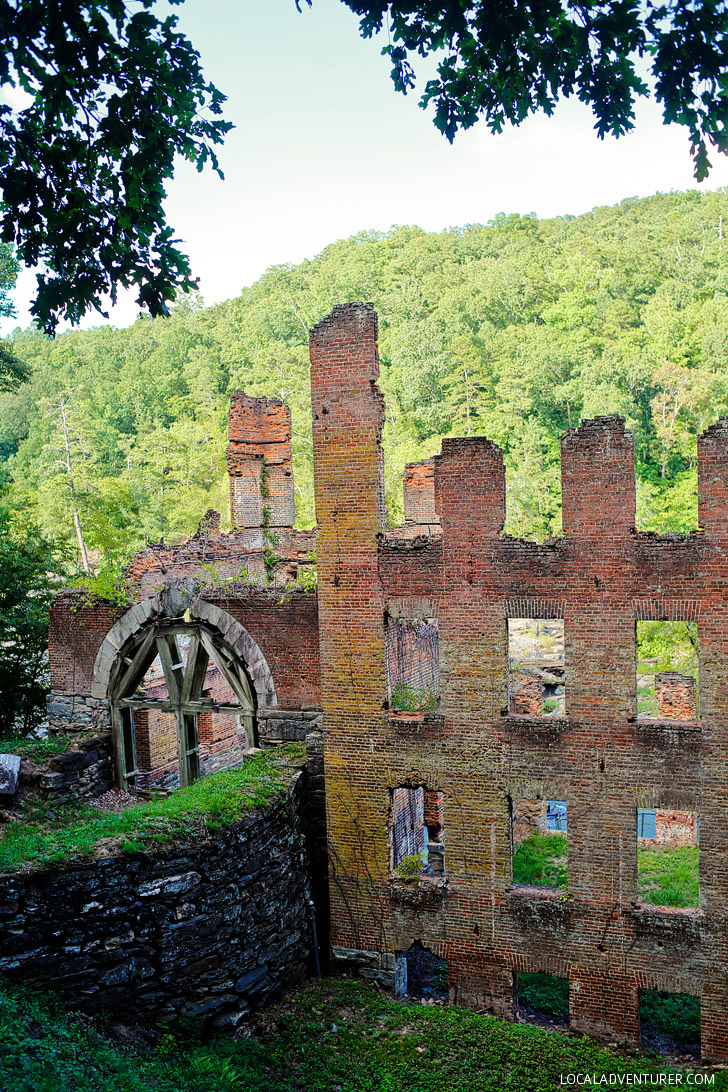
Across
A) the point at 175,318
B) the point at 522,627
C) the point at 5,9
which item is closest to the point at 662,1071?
the point at 5,9

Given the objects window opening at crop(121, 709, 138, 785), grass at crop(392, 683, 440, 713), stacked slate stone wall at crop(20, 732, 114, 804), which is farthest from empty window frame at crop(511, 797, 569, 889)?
stacked slate stone wall at crop(20, 732, 114, 804)

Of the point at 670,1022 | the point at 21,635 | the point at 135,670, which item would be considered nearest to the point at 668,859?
the point at 670,1022

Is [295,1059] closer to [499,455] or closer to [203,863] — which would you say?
[203,863]

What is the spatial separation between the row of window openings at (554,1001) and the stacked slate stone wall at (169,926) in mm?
2407

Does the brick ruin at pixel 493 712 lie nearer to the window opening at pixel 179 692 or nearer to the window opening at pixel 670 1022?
the window opening at pixel 179 692

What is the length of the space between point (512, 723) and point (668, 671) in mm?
10324

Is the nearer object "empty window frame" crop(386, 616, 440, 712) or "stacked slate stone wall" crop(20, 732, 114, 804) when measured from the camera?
"empty window frame" crop(386, 616, 440, 712)

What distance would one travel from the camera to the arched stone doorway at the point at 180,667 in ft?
46.3

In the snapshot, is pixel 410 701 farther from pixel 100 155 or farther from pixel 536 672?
pixel 100 155

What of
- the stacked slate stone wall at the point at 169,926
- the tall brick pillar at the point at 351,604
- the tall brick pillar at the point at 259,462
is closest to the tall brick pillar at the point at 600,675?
the tall brick pillar at the point at 351,604

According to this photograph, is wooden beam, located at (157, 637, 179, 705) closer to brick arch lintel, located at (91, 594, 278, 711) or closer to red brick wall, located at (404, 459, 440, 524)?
brick arch lintel, located at (91, 594, 278, 711)

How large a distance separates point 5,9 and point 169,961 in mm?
9218

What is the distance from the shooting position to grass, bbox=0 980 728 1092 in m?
7.48

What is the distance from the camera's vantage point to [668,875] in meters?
16.0
